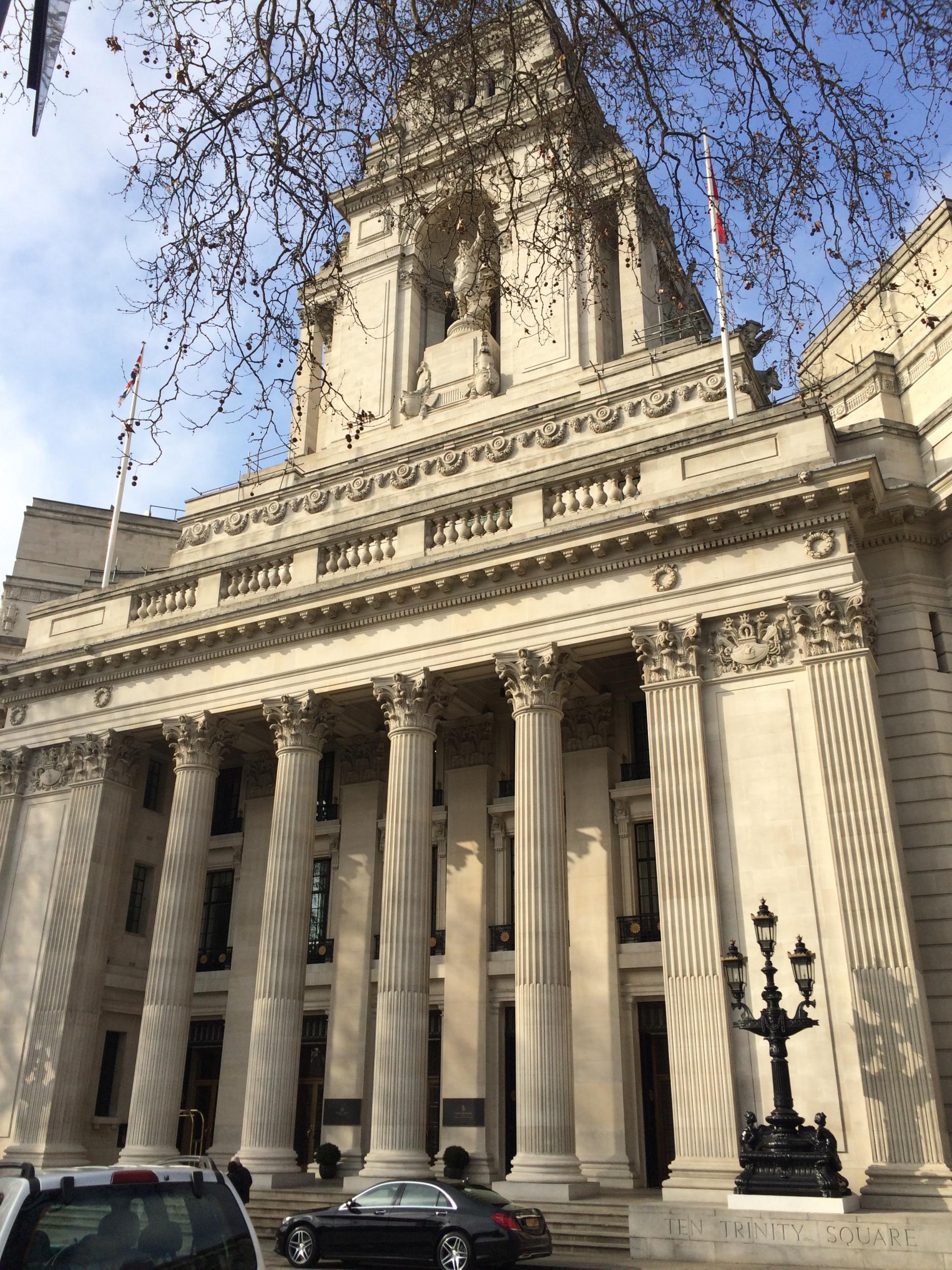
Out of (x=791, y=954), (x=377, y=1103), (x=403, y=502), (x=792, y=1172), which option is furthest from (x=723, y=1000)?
(x=403, y=502)

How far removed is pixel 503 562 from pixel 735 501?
5.21m

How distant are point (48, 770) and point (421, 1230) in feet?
60.6

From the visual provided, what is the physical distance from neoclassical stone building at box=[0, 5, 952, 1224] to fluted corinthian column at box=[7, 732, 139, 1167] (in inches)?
3.8

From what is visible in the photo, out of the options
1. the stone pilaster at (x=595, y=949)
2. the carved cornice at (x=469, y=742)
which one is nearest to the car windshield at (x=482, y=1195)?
the stone pilaster at (x=595, y=949)

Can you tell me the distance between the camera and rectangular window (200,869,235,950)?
3019 cm

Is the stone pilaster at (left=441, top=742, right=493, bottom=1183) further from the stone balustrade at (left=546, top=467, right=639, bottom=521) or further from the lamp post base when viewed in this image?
the lamp post base

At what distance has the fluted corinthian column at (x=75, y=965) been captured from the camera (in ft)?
82.7

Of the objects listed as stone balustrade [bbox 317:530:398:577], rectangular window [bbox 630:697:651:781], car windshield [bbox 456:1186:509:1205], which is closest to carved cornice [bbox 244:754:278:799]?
stone balustrade [bbox 317:530:398:577]

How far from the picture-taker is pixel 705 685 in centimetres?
2155

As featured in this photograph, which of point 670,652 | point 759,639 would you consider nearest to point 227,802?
point 670,652

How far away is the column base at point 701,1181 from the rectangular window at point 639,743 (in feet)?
30.3

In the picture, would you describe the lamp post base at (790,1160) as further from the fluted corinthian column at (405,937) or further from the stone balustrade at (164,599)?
the stone balustrade at (164,599)

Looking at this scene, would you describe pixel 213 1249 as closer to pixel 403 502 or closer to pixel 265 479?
pixel 403 502

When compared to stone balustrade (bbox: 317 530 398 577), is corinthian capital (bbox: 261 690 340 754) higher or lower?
lower
